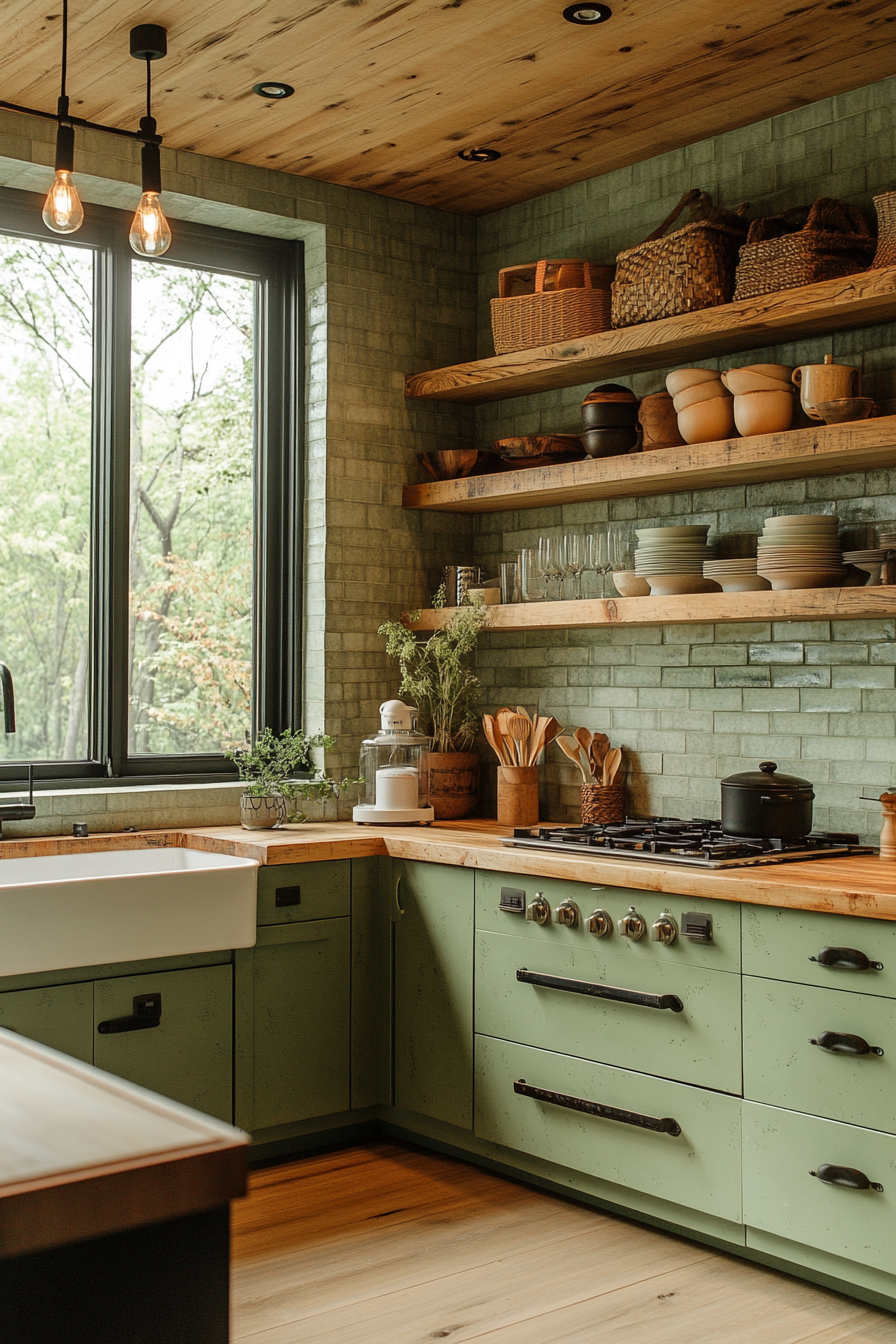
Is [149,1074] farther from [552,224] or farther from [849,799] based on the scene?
[552,224]

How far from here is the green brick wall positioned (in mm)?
3521

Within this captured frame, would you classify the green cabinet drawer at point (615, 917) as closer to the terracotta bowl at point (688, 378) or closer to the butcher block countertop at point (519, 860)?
the butcher block countertop at point (519, 860)

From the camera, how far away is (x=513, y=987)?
3.50m

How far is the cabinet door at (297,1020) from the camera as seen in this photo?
3668mm

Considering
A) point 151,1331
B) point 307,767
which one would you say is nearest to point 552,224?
point 307,767

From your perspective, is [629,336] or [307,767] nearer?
[629,336]

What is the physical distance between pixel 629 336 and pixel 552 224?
90 cm

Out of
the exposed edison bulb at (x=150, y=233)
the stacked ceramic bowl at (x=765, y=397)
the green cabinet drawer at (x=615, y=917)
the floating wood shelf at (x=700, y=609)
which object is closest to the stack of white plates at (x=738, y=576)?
the floating wood shelf at (x=700, y=609)

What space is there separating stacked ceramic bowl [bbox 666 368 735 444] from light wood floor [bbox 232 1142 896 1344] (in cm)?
203

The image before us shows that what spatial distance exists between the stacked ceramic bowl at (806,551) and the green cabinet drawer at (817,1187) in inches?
50.3

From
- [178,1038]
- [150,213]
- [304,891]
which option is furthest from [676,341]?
[178,1038]

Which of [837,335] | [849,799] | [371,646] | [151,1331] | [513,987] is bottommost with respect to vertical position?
[513,987]

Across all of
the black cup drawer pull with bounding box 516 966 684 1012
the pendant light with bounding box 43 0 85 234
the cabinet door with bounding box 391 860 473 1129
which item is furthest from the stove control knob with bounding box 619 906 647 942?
the pendant light with bounding box 43 0 85 234

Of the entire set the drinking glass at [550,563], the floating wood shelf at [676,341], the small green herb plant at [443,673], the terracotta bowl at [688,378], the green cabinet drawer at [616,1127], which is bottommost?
the green cabinet drawer at [616,1127]
